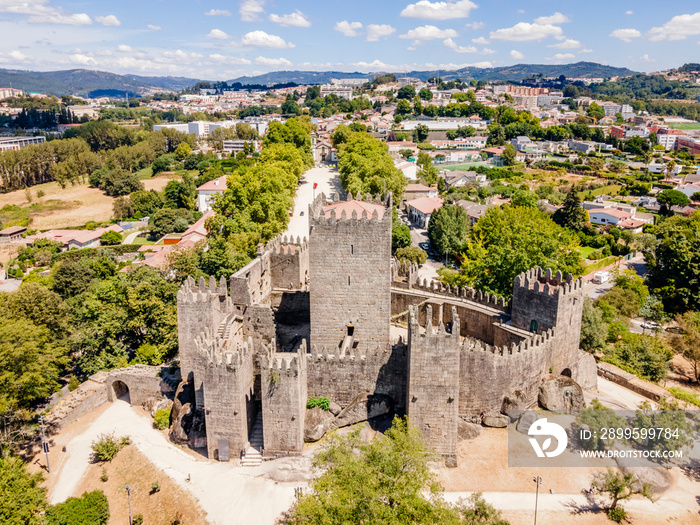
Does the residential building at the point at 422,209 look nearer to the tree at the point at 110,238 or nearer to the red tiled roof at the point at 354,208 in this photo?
the tree at the point at 110,238

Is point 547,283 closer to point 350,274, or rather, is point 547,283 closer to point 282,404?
point 350,274

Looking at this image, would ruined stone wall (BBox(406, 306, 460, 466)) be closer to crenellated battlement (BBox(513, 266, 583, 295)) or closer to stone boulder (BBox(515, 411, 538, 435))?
stone boulder (BBox(515, 411, 538, 435))

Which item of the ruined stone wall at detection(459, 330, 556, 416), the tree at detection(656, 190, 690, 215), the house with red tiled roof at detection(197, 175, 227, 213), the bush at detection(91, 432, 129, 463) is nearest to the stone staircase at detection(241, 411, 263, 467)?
the bush at detection(91, 432, 129, 463)

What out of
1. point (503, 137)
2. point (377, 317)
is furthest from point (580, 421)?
point (503, 137)

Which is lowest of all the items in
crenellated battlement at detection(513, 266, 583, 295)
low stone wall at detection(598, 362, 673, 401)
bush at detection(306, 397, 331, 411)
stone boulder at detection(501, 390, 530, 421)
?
low stone wall at detection(598, 362, 673, 401)

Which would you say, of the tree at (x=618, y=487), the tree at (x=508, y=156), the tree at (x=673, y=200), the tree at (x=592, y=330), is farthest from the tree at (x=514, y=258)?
the tree at (x=508, y=156)

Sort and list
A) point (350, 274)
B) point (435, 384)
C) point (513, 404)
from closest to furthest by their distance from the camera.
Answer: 1. point (435, 384)
2. point (513, 404)
3. point (350, 274)

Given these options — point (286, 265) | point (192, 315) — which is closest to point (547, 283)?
point (286, 265)
